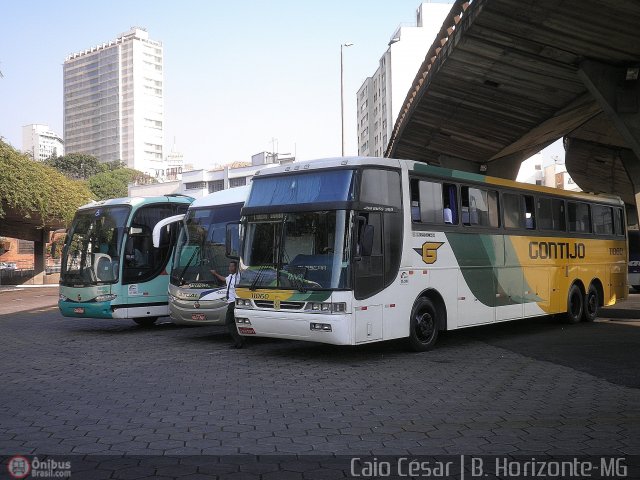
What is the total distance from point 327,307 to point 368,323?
725mm

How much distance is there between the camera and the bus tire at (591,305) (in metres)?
16.4

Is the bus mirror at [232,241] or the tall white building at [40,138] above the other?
the tall white building at [40,138]

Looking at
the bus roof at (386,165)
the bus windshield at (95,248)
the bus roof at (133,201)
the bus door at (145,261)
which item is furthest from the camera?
the bus roof at (133,201)

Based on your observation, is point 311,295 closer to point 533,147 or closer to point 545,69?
point 545,69

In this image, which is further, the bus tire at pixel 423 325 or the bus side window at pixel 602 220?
the bus side window at pixel 602 220

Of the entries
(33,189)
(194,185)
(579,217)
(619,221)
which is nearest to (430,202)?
(579,217)

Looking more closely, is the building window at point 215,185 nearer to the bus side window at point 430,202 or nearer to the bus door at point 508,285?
the bus door at point 508,285

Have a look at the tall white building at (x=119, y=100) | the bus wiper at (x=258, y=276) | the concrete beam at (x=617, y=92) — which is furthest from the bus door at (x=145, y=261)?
the tall white building at (x=119, y=100)

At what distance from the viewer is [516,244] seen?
13805mm

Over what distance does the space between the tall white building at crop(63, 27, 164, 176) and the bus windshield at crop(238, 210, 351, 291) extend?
17544 centimetres

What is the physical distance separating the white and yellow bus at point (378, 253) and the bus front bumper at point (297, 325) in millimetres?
17

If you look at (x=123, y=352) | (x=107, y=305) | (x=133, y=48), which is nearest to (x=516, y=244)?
(x=123, y=352)

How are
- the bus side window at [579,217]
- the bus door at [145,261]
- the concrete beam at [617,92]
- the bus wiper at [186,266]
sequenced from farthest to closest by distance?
the bus side window at [579,217]
the bus door at [145,261]
the concrete beam at [617,92]
the bus wiper at [186,266]

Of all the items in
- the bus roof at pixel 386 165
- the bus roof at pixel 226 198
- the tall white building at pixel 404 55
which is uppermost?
the tall white building at pixel 404 55
